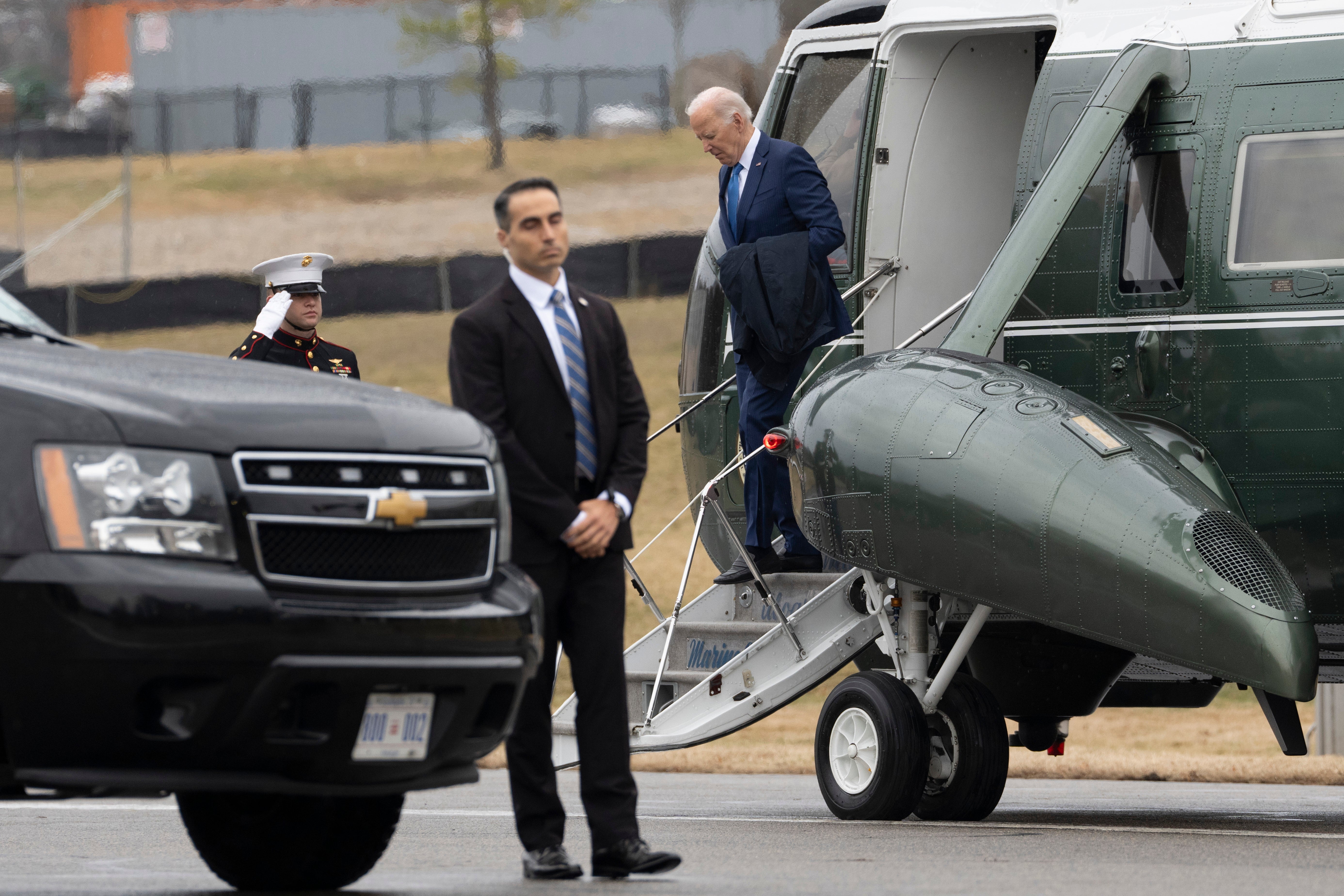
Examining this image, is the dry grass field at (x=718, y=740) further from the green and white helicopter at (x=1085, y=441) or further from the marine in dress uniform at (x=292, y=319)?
the marine in dress uniform at (x=292, y=319)

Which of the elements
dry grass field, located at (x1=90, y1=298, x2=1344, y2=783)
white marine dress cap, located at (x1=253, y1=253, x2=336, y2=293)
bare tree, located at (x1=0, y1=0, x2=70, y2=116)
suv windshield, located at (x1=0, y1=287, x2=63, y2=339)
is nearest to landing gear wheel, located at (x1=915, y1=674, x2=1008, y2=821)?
white marine dress cap, located at (x1=253, y1=253, x2=336, y2=293)

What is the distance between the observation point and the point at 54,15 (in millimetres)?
51438

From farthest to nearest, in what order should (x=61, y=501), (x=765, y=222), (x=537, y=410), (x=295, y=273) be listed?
(x=295, y=273) < (x=765, y=222) < (x=537, y=410) < (x=61, y=501)

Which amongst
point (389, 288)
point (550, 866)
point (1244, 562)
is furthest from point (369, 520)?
point (389, 288)

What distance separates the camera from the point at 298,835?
704cm

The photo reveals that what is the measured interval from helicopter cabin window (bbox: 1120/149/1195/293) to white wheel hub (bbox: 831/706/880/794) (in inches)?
85.1

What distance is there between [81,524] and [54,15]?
48.4m

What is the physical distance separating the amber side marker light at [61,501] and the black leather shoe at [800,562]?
577 cm

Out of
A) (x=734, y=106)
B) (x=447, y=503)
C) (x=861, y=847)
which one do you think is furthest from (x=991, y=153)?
(x=447, y=503)

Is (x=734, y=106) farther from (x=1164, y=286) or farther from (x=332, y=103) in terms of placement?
(x=332, y=103)

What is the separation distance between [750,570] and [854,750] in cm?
127

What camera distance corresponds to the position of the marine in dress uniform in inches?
435

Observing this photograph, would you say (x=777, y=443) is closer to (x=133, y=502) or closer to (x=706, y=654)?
(x=706, y=654)

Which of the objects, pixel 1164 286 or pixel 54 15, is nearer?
pixel 1164 286
